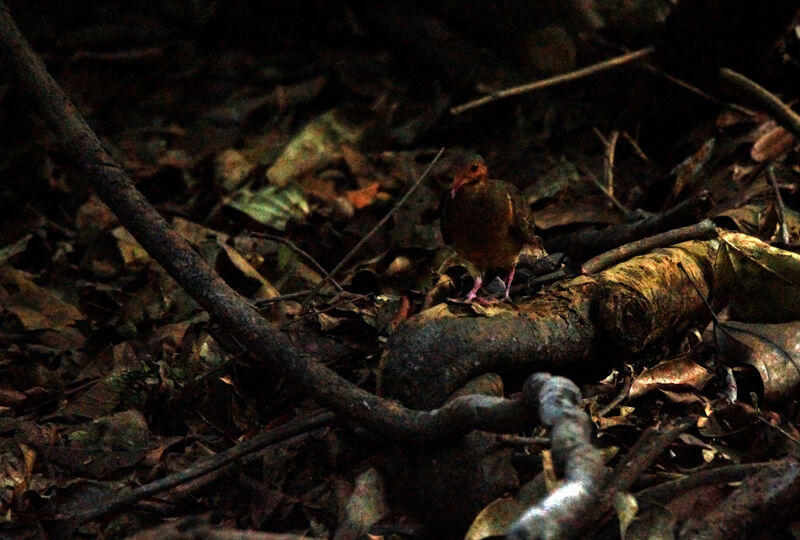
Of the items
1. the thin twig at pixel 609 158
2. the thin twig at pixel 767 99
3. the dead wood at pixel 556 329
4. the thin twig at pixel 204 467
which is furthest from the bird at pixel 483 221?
the thin twig at pixel 767 99

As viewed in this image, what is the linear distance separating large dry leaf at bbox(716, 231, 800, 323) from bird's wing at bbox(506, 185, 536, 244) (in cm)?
91

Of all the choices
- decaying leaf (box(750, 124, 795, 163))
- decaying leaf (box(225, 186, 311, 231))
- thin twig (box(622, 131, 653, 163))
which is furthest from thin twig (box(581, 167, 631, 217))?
decaying leaf (box(225, 186, 311, 231))

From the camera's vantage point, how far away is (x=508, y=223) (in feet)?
Answer: 14.3

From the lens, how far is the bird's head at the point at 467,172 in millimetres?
4426

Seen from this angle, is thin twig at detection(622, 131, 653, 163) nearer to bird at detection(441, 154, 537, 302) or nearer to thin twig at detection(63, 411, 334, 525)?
bird at detection(441, 154, 537, 302)

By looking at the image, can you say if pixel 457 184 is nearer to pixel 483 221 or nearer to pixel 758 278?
pixel 483 221

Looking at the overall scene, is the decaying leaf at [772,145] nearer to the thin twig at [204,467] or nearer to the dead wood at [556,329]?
the dead wood at [556,329]

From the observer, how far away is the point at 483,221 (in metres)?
4.31

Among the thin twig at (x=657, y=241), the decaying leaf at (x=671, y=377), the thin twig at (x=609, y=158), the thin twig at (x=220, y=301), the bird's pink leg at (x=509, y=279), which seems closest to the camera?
the thin twig at (x=220, y=301)

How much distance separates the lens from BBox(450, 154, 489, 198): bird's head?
14.5ft

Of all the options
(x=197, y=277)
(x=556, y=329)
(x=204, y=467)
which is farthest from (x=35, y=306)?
(x=556, y=329)

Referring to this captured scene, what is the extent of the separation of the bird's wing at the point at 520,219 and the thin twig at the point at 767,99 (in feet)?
6.14

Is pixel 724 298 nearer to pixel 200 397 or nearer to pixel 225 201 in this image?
pixel 200 397

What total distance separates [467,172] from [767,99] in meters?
→ 2.21
